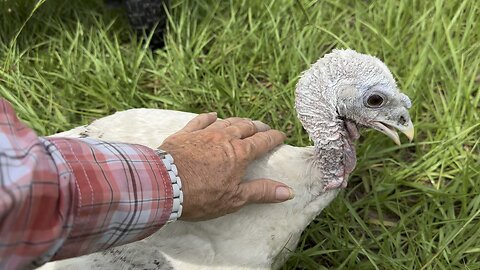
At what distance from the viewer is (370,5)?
9.97ft

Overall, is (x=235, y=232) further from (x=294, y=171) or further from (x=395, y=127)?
(x=395, y=127)

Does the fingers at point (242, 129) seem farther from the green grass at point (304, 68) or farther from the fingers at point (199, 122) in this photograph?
the green grass at point (304, 68)

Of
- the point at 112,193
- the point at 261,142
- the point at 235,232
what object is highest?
the point at 112,193

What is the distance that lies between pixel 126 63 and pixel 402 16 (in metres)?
1.37

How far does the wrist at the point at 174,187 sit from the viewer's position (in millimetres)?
1450

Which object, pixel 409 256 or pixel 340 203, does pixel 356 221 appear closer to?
pixel 340 203

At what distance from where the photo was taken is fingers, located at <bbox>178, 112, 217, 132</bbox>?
1.84 meters

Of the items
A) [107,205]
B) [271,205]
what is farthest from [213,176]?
[107,205]

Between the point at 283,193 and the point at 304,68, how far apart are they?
1.18 metres

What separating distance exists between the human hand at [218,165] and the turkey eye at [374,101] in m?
0.32

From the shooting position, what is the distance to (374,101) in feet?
5.95

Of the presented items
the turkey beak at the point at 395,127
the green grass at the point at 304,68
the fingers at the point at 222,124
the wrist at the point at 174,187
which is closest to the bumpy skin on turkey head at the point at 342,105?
the turkey beak at the point at 395,127

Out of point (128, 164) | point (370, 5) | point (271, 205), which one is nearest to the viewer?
point (128, 164)

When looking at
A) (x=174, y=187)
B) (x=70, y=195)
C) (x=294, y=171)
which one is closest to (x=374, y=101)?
(x=294, y=171)
